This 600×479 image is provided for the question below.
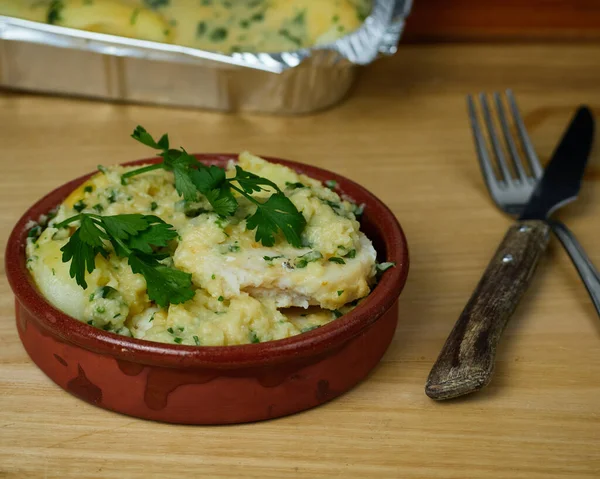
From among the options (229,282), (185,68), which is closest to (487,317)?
(229,282)

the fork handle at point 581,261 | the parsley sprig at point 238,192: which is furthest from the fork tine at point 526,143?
the parsley sprig at point 238,192

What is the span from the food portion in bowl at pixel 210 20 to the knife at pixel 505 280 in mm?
698

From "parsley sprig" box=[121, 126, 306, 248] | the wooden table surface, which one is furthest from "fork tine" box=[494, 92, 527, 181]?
"parsley sprig" box=[121, 126, 306, 248]

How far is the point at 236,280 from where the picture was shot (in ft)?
4.37

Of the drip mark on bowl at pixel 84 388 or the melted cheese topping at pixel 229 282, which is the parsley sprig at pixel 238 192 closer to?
the melted cheese topping at pixel 229 282

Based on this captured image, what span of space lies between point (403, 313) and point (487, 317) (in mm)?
225

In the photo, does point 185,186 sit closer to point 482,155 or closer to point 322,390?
point 322,390

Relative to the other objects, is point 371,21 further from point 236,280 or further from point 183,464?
point 183,464

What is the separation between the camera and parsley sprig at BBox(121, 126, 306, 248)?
1.39 meters

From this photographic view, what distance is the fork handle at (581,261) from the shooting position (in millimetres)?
1641

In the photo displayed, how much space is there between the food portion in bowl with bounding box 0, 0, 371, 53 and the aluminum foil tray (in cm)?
6

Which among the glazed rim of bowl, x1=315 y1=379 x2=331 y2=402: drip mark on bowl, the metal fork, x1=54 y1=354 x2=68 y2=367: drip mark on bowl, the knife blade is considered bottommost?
the metal fork

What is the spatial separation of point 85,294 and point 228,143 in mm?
1076

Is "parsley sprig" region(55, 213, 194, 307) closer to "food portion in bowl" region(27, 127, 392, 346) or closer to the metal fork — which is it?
"food portion in bowl" region(27, 127, 392, 346)
